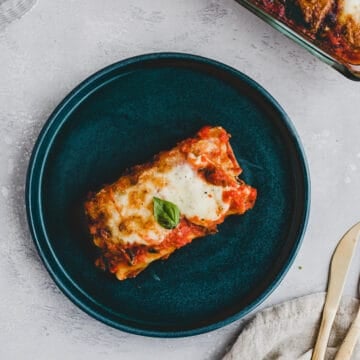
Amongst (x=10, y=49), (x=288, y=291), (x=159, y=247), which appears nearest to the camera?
(x=159, y=247)

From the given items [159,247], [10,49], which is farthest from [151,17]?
[159,247]

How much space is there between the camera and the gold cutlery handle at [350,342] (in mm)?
2510

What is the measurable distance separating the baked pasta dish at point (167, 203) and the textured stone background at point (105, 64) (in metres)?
0.34

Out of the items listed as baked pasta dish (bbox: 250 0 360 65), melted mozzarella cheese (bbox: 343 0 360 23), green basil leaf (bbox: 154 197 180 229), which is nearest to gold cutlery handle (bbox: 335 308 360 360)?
green basil leaf (bbox: 154 197 180 229)

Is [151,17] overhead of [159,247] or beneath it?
overhead

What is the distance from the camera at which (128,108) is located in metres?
2.43

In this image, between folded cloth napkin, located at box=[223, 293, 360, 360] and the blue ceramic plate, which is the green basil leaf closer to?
the blue ceramic plate

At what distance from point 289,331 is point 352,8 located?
124 cm

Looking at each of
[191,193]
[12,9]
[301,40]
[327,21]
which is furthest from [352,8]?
[12,9]

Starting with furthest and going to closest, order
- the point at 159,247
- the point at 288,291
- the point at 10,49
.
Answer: the point at 288,291 < the point at 10,49 < the point at 159,247

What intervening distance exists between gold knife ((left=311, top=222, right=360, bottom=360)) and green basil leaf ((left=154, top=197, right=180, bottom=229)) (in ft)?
2.43

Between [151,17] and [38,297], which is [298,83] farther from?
[38,297]

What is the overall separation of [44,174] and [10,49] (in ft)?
1.59

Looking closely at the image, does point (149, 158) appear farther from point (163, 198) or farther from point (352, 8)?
point (352, 8)
